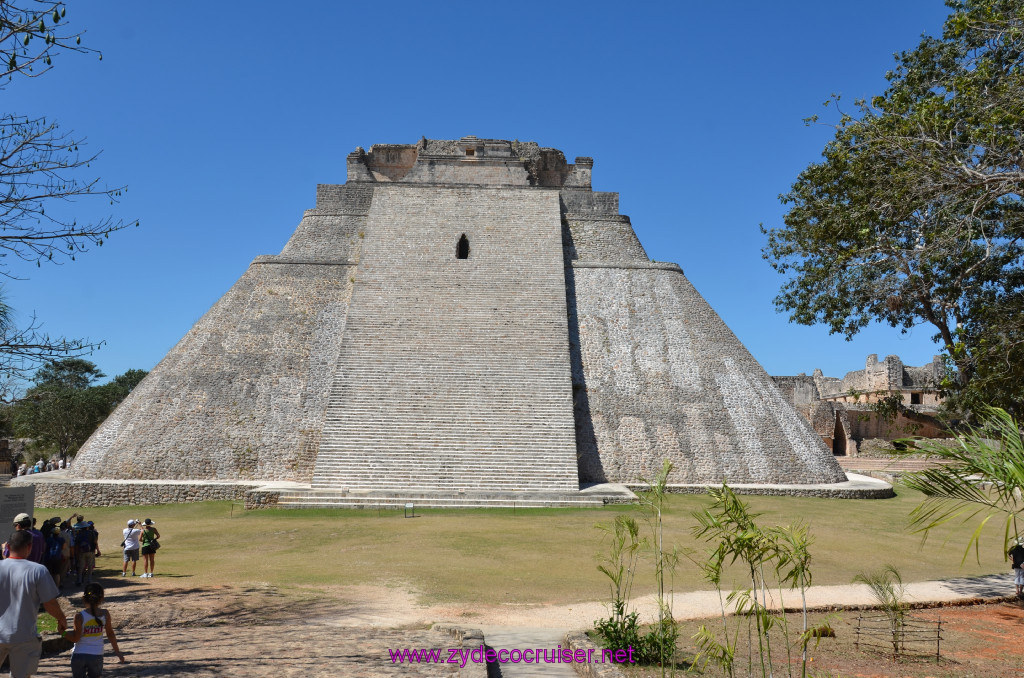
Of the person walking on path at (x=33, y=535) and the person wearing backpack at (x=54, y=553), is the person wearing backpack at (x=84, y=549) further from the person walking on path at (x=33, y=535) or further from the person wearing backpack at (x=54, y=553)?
the person walking on path at (x=33, y=535)

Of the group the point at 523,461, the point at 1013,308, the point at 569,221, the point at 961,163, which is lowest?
the point at 523,461

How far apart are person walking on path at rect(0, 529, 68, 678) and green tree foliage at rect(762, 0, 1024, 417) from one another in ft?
25.2

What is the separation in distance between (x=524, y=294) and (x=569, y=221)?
5.65m

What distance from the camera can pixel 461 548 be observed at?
32.0 feet

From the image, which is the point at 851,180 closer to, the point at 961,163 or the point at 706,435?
the point at 961,163

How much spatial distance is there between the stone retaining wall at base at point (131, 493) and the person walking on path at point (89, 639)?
33.2 feet

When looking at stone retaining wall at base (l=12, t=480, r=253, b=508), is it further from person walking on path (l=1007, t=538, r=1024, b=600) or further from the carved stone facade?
the carved stone facade

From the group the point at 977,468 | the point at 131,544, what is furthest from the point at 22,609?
the point at 977,468

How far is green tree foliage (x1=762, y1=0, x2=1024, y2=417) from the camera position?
271 inches

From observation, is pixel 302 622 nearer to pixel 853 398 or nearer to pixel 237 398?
pixel 237 398

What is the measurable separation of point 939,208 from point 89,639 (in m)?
8.64

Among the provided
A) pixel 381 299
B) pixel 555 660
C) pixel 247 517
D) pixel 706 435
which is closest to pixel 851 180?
pixel 555 660

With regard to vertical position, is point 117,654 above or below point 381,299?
below

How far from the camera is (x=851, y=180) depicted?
28.6ft
